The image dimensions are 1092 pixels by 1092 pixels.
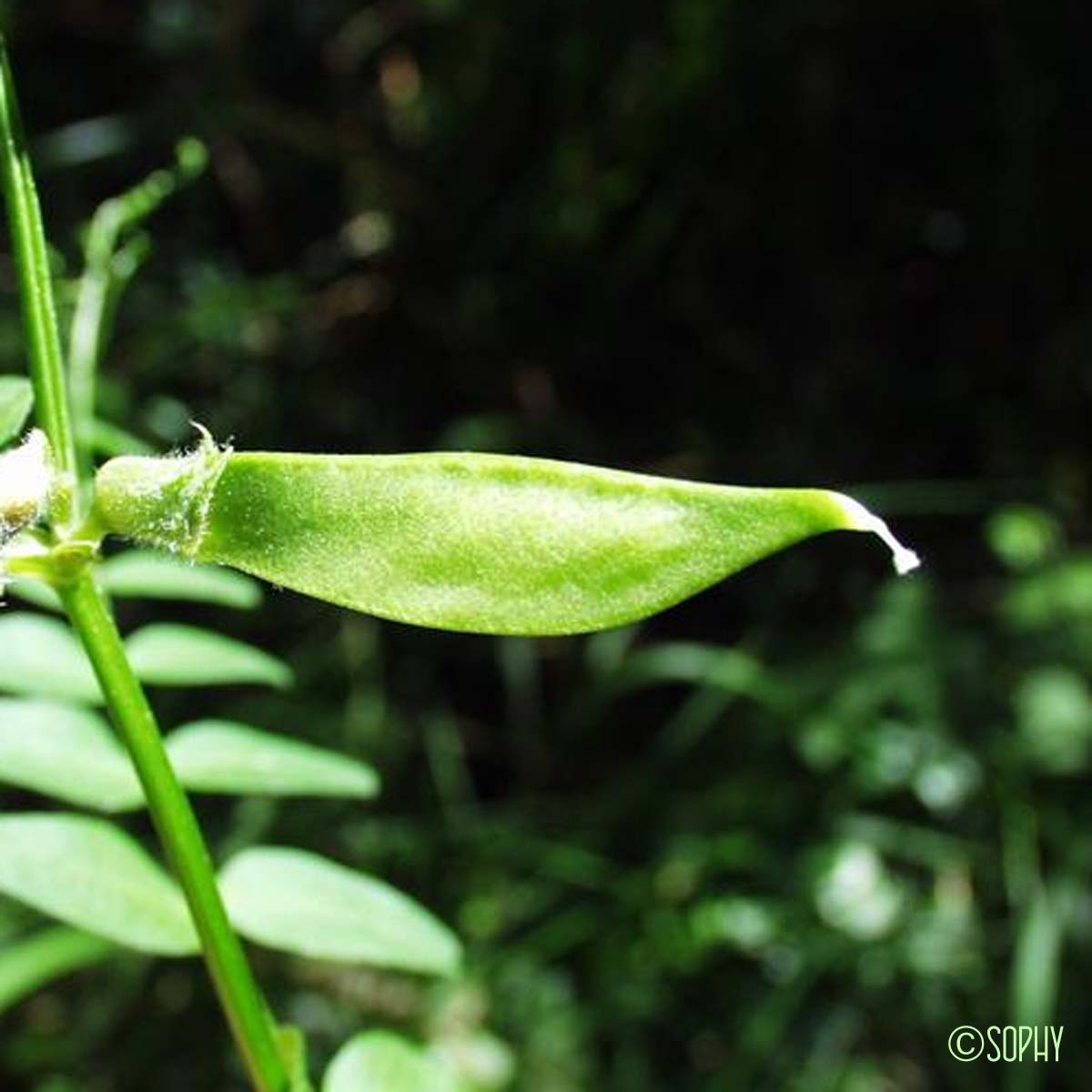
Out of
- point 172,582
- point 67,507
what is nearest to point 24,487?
point 67,507

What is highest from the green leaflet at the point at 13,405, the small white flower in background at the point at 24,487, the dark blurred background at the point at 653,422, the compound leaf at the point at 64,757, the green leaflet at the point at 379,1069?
the dark blurred background at the point at 653,422

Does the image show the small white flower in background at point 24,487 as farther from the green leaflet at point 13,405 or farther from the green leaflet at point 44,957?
the green leaflet at point 44,957

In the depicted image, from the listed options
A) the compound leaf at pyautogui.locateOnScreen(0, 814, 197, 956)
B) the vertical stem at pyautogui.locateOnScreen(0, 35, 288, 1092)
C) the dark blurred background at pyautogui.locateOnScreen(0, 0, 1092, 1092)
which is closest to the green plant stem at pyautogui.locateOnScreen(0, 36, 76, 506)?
the vertical stem at pyautogui.locateOnScreen(0, 35, 288, 1092)

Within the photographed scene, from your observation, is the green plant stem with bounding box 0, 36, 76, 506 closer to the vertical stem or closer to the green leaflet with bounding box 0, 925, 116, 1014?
the vertical stem

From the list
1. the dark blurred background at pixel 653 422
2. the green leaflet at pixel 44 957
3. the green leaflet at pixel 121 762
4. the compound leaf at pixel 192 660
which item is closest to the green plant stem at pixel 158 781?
the green leaflet at pixel 121 762

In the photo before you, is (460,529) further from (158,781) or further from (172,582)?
(172,582)

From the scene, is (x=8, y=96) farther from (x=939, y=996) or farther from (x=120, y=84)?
(x=120, y=84)

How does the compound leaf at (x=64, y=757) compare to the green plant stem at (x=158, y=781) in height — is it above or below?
above

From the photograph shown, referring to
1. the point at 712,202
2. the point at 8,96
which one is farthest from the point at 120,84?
the point at 8,96
